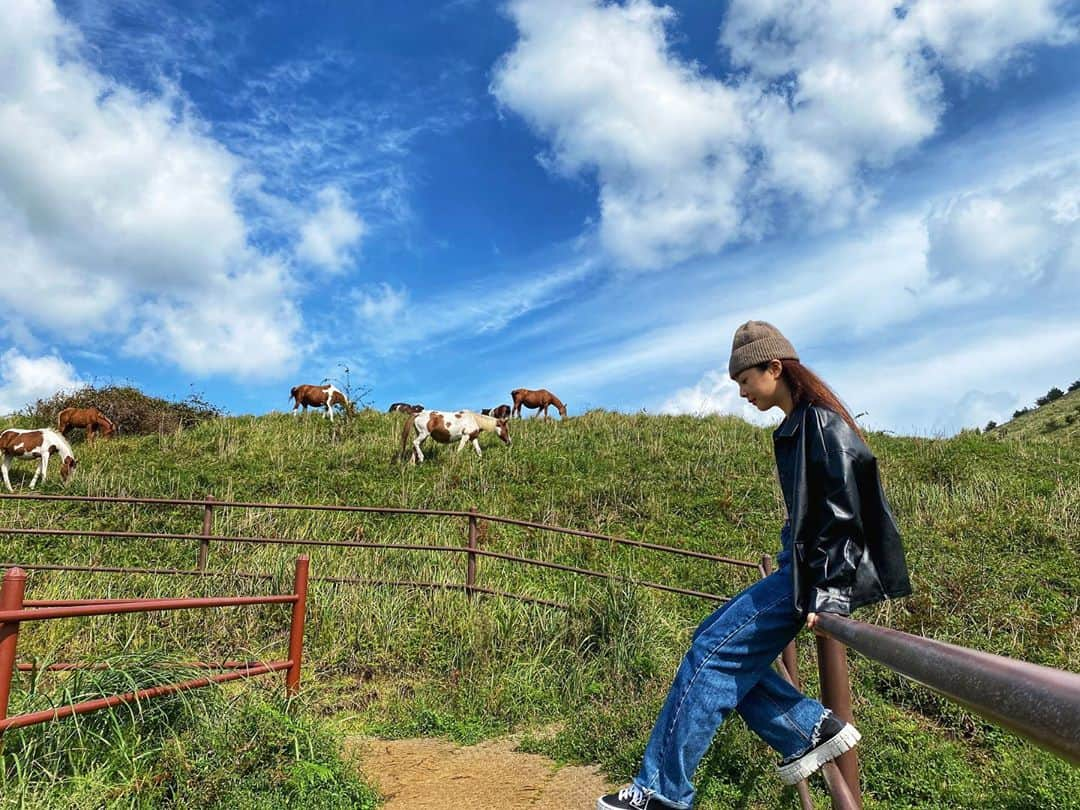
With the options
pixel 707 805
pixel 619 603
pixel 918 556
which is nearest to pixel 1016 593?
pixel 918 556

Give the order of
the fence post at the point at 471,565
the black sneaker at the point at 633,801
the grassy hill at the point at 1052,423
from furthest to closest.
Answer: the grassy hill at the point at 1052,423
the fence post at the point at 471,565
the black sneaker at the point at 633,801

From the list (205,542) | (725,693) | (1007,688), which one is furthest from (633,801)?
(205,542)

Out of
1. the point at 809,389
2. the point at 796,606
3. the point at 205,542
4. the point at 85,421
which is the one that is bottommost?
the point at 796,606

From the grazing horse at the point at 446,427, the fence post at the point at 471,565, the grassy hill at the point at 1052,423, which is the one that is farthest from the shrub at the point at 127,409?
the grassy hill at the point at 1052,423

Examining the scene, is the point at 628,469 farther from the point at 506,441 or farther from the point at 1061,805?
the point at 1061,805

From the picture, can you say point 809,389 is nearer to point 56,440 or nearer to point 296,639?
point 296,639

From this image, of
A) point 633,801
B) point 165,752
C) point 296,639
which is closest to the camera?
point 633,801

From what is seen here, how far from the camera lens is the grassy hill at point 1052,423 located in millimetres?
21973

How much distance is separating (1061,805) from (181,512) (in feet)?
41.8

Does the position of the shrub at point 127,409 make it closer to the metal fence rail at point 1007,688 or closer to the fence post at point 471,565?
the fence post at point 471,565

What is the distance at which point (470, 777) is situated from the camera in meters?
4.95

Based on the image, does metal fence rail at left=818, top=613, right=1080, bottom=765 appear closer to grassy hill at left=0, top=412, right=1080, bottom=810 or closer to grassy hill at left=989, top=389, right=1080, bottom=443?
grassy hill at left=0, top=412, right=1080, bottom=810

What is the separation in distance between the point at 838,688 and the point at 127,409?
24.0 metres

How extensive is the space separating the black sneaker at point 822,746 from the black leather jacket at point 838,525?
347 millimetres
